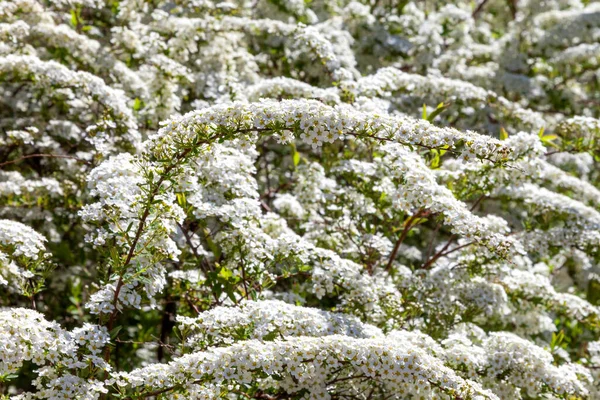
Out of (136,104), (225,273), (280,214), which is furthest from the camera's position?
(136,104)

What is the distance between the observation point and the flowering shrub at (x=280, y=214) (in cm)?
328

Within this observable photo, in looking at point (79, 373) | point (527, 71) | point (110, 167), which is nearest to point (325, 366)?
point (79, 373)

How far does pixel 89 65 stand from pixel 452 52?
3961 mm

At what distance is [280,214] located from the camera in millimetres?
5352

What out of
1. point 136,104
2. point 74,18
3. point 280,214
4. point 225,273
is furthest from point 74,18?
point 225,273

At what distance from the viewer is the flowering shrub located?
3.28 m

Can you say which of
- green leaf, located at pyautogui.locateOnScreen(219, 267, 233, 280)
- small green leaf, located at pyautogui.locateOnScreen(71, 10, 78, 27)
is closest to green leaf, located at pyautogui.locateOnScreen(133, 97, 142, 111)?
small green leaf, located at pyautogui.locateOnScreen(71, 10, 78, 27)

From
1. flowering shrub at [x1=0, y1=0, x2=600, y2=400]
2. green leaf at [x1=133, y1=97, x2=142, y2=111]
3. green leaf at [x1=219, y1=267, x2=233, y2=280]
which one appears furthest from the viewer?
green leaf at [x1=133, y1=97, x2=142, y2=111]

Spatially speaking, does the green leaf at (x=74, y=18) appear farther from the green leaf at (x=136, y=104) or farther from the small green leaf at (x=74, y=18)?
the green leaf at (x=136, y=104)

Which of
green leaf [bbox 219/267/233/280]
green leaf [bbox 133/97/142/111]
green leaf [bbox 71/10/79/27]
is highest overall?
green leaf [bbox 71/10/79/27]

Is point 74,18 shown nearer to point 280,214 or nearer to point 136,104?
point 136,104

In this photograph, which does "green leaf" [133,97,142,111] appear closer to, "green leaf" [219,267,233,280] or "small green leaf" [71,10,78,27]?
"small green leaf" [71,10,78,27]

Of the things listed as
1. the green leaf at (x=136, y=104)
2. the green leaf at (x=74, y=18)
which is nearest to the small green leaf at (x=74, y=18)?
the green leaf at (x=74, y=18)

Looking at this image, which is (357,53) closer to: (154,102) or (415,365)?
(154,102)
